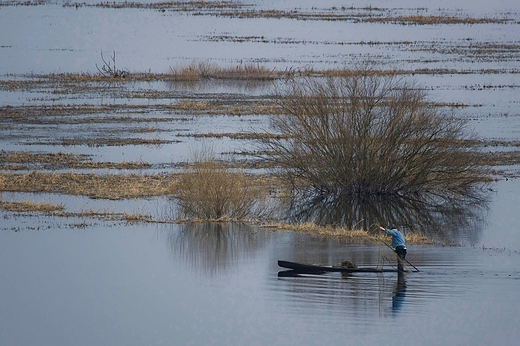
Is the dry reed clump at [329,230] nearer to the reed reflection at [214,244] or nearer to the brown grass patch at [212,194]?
the reed reflection at [214,244]

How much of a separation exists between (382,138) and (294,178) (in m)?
3.87

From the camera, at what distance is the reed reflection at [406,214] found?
25.2 m

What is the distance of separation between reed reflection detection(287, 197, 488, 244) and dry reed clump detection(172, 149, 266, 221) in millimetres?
1911

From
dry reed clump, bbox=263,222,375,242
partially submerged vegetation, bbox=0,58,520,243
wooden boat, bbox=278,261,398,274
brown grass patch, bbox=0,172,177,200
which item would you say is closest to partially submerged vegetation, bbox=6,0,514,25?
partially submerged vegetation, bbox=0,58,520,243

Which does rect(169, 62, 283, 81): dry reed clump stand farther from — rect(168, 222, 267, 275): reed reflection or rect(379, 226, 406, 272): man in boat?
rect(379, 226, 406, 272): man in boat

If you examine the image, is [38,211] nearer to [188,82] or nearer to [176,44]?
[188,82]

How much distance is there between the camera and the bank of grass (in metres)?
22.6

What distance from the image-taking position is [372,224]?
25406mm

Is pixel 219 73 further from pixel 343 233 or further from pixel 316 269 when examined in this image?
pixel 316 269

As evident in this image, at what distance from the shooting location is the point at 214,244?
74.8 ft

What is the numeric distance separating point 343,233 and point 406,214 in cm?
511

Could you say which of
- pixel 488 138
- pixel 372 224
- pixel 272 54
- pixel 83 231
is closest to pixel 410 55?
pixel 272 54

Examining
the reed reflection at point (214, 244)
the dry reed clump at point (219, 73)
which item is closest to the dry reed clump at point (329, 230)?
the reed reflection at point (214, 244)

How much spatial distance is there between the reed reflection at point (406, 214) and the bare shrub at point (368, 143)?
672mm
